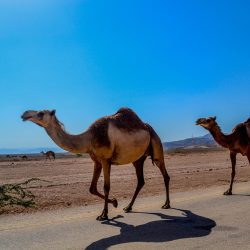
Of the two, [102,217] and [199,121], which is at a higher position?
[199,121]

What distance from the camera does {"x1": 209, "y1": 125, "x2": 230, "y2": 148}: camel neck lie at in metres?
15.8

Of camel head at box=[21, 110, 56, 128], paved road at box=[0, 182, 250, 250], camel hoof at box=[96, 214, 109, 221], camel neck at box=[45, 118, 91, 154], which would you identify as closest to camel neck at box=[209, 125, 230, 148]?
paved road at box=[0, 182, 250, 250]

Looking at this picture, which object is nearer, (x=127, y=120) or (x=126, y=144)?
(x=126, y=144)

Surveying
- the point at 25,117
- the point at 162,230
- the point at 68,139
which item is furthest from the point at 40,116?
the point at 162,230

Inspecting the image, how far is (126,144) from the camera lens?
1132 cm

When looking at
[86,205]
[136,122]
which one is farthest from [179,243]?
[86,205]

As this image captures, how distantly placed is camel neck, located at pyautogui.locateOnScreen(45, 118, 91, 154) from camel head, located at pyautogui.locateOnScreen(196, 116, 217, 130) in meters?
5.64

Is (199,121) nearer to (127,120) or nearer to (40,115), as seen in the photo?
(127,120)

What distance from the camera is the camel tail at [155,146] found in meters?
12.5

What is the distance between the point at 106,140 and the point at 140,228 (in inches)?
90.6

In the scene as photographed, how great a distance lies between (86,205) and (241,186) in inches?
259

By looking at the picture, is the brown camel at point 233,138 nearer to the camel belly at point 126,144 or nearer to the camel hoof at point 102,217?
the camel belly at point 126,144

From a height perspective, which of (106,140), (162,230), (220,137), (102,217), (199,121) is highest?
(199,121)

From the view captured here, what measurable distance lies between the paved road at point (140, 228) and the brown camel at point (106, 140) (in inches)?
25.5
